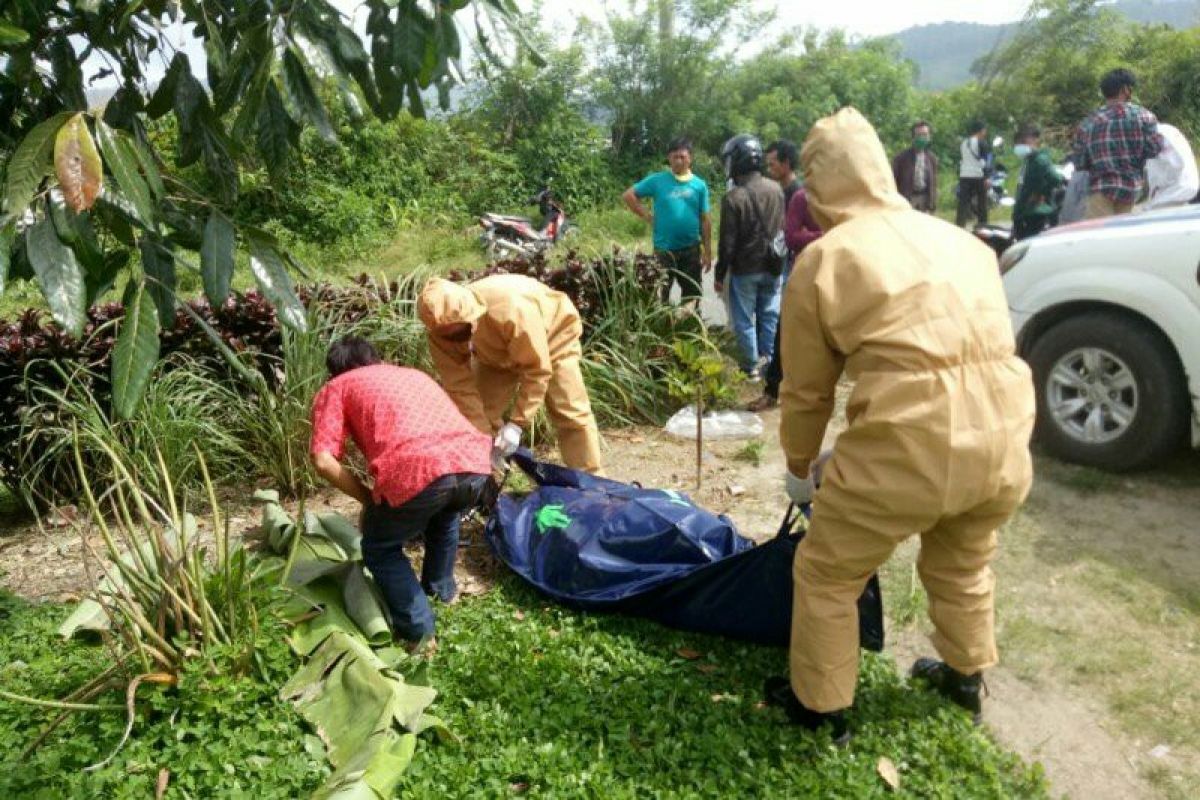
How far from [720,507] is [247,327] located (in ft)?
9.22

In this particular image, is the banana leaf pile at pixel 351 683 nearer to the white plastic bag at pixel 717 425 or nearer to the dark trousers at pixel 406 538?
the dark trousers at pixel 406 538

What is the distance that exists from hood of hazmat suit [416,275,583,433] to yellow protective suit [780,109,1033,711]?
1650mm

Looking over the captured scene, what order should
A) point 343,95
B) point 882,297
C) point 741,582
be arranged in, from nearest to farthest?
point 343,95 → point 882,297 → point 741,582

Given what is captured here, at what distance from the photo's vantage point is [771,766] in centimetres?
272

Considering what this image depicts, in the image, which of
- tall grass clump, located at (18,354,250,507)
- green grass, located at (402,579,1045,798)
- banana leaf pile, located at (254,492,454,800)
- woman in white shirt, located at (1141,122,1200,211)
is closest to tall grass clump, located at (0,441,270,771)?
banana leaf pile, located at (254,492,454,800)

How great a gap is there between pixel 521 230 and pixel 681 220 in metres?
6.43

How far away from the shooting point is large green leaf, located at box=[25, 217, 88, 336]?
4.43 ft

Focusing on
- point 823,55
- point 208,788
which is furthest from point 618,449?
point 823,55

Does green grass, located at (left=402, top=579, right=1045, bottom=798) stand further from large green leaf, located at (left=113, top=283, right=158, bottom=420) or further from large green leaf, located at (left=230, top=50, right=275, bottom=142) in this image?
large green leaf, located at (left=230, top=50, right=275, bottom=142)

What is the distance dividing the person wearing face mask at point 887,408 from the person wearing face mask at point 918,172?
720cm

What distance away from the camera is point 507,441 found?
13.7 ft

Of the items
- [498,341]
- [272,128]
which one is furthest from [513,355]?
[272,128]

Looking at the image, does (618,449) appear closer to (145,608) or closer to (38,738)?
(145,608)

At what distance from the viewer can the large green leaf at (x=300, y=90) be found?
5.29 ft
